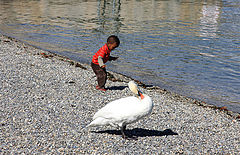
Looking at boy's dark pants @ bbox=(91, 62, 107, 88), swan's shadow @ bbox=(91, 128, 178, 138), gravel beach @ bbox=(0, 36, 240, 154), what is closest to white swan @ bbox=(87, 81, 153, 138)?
gravel beach @ bbox=(0, 36, 240, 154)

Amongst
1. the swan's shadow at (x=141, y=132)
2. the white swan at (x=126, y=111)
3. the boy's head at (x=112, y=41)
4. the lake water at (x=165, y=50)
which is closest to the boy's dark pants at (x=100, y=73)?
the boy's head at (x=112, y=41)

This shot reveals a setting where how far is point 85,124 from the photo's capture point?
7637 mm

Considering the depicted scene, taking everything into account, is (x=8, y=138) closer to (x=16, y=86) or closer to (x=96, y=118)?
(x=96, y=118)

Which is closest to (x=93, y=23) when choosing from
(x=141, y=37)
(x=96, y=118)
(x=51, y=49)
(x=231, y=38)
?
(x=141, y=37)

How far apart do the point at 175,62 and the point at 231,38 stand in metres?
10.8

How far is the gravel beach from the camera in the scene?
6516 millimetres

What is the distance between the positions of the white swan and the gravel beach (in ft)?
1.91

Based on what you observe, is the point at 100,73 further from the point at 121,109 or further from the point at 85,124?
the point at 121,109

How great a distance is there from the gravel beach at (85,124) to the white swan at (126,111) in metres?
0.58

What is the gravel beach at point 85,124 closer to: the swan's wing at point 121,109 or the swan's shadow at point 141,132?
the swan's shadow at point 141,132

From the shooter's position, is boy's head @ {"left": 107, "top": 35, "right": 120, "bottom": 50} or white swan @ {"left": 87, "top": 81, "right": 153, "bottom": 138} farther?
boy's head @ {"left": 107, "top": 35, "right": 120, "bottom": 50}

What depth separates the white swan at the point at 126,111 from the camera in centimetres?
637

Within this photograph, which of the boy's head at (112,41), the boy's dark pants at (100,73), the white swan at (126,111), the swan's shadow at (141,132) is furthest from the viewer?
the boy's dark pants at (100,73)

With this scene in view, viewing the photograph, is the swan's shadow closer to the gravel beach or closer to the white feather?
the gravel beach
